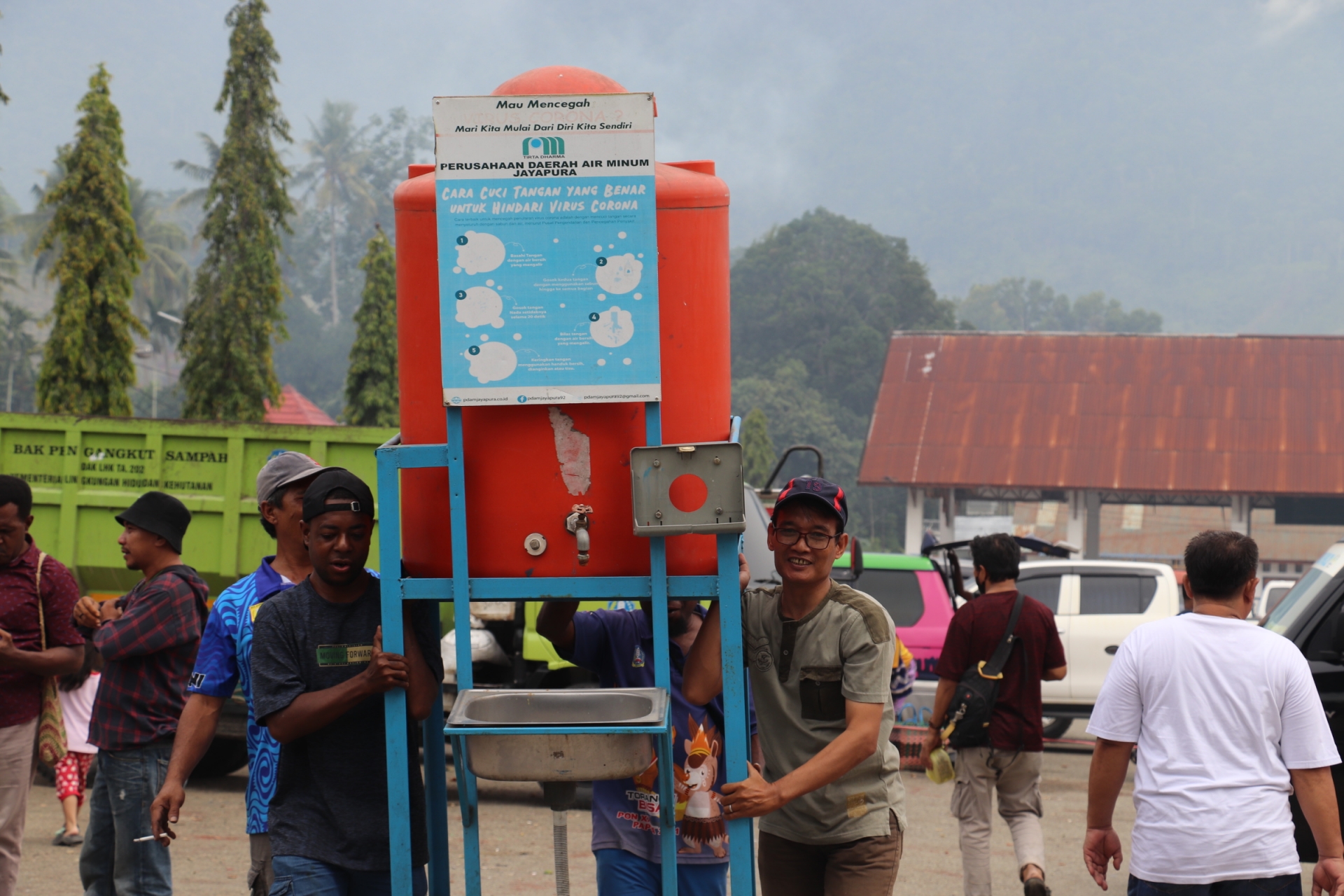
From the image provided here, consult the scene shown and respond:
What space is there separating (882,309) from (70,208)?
181 ft

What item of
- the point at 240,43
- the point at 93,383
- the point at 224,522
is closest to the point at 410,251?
the point at 224,522

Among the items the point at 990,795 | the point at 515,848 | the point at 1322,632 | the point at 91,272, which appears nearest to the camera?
the point at 1322,632

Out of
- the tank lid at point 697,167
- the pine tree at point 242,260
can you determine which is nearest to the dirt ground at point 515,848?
the tank lid at point 697,167

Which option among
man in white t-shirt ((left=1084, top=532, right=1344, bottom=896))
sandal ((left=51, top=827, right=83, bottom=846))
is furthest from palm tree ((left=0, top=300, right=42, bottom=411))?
man in white t-shirt ((left=1084, top=532, right=1344, bottom=896))

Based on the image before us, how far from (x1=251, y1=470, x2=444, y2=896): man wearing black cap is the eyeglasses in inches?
38.6

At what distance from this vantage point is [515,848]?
26.4 feet

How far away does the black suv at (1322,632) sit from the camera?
19.0 feet

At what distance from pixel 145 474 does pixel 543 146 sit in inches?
306

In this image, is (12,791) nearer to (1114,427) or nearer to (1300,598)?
(1300,598)

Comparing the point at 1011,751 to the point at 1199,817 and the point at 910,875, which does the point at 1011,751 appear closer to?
the point at 910,875

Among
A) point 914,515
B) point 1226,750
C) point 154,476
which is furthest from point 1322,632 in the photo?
point 914,515

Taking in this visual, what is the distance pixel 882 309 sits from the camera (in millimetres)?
68812

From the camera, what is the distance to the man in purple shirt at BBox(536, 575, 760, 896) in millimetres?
3725

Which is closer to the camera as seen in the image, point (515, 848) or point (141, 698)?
point (141, 698)
